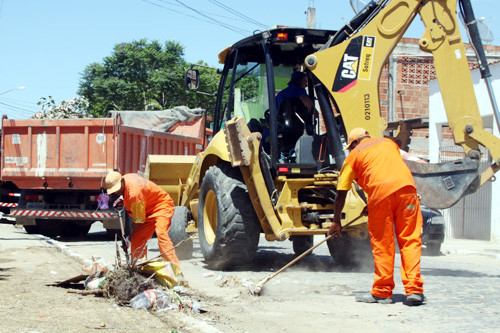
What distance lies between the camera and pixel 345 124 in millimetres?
7191

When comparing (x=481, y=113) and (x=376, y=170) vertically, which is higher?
(x=481, y=113)

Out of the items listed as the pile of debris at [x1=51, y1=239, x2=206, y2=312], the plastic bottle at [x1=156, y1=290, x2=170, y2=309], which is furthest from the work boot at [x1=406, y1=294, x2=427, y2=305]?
the plastic bottle at [x1=156, y1=290, x2=170, y2=309]

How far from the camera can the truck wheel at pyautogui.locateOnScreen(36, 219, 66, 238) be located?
45.5 ft

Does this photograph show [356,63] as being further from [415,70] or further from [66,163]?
[415,70]

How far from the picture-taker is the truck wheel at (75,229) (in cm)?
1405

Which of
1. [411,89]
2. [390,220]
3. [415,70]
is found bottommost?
[390,220]

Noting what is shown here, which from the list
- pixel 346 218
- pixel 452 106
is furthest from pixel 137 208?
pixel 452 106

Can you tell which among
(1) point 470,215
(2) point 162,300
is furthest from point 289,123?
(1) point 470,215

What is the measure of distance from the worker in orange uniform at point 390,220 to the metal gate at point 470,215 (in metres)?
9.99

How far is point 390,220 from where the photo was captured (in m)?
5.56

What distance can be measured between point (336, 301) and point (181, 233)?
12.6 feet

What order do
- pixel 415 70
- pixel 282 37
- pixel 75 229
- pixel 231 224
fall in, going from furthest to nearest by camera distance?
pixel 415 70, pixel 75 229, pixel 282 37, pixel 231 224

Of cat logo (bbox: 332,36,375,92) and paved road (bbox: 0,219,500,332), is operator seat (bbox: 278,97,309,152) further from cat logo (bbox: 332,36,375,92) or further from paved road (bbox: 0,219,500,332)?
paved road (bbox: 0,219,500,332)

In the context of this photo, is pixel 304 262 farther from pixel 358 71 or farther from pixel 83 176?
pixel 83 176
